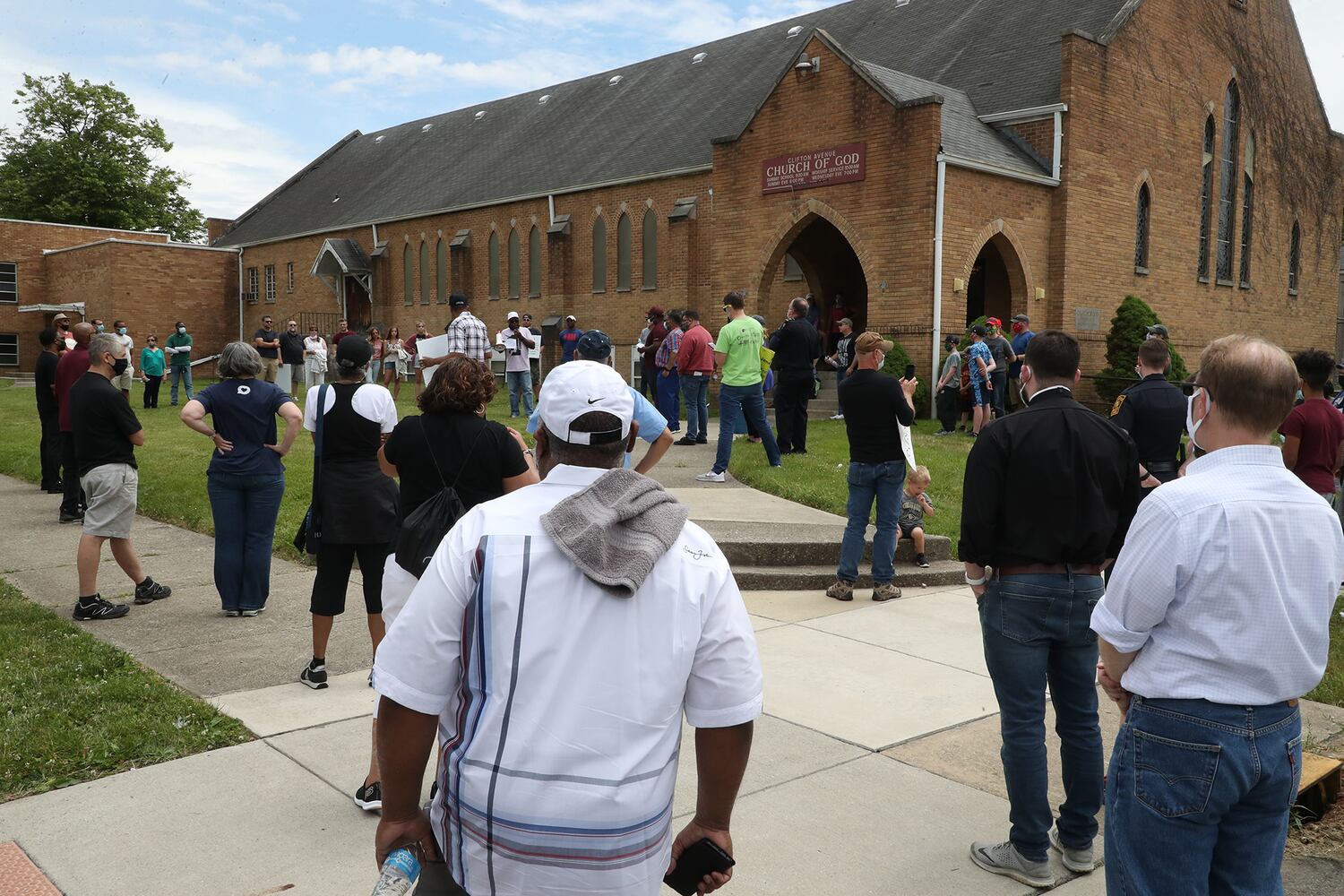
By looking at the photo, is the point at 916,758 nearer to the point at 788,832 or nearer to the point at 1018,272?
the point at 788,832

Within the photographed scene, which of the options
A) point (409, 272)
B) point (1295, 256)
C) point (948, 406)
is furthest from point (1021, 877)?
point (409, 272)

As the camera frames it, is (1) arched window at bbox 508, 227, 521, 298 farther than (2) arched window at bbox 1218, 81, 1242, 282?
Yes

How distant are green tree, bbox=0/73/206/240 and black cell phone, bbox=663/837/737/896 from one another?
62.8 meters

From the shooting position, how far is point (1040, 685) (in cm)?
391

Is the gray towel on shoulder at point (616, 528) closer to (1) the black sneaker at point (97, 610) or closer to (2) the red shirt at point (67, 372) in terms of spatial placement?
(1) the black sneaker at point (97, 610)

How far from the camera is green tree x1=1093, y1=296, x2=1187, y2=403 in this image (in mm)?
21594

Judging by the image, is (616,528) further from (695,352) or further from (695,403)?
(695,403)

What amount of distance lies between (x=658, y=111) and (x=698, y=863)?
32.6 metres

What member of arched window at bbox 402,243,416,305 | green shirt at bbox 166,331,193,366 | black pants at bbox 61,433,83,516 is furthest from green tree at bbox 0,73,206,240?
black pants at bbox 61,433,83,516

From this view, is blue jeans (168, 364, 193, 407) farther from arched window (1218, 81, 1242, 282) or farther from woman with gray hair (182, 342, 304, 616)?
arched window (1218, 81, 1242, 282)

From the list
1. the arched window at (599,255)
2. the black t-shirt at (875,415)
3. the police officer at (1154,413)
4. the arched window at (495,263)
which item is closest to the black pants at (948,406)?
the police officer at (1154,413)

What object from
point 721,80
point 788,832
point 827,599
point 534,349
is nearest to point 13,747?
point 788,832

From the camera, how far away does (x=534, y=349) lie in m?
19.5

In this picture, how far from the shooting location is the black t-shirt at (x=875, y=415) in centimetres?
753
